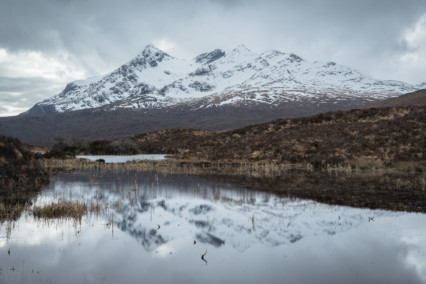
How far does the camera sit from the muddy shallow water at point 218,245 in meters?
7.00

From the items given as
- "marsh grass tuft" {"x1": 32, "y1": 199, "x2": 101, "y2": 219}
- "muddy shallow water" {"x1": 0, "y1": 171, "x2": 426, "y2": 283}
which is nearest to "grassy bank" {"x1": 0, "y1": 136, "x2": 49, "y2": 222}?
"marsh grass tuft" {"x1": 32, "y1": 199, "x2": 101, "y2": 219}

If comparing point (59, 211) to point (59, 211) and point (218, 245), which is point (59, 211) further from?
point (218, 245)

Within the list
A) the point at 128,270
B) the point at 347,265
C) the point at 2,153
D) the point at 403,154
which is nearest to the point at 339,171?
the point at 403,154

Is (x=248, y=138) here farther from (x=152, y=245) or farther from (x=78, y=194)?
(x=152, y=245)

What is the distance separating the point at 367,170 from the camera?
2728 centimetres

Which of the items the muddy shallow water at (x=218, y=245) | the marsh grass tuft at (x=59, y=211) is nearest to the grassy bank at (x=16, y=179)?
the marsh grass tuft at (x=59, y=211)

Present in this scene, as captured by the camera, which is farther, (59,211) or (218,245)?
(59,211)

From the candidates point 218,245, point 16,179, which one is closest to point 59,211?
point 218,245

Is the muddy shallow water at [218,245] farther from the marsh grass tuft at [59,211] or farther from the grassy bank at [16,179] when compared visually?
the grassy bank at [16,179]

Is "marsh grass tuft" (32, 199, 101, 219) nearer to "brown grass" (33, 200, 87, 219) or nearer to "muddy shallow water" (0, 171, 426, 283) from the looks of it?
"brown grass" (33, 200, 87, 219)

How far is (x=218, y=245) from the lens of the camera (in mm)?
8930

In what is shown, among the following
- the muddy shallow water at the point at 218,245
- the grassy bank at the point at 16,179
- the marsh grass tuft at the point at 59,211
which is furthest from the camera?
the grassy bank at the point at 16,179

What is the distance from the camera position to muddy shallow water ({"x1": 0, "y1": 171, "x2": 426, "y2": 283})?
7.00 meters

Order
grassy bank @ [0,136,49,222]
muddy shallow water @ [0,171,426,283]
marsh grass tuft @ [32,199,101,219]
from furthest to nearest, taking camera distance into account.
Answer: grassy bank @ [0,136,49,222] < marsh grass tuft @ [32,199,101,219] < muddy shallow water @ [0,171,426,283]
